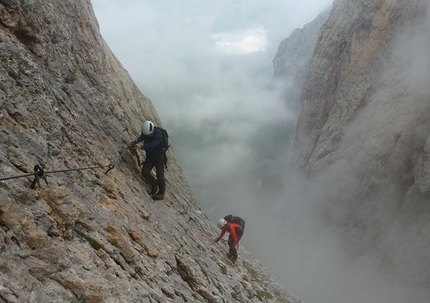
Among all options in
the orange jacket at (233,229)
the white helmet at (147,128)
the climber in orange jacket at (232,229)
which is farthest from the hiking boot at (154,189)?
the orange jacket at (233,229)

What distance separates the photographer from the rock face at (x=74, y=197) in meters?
5.39

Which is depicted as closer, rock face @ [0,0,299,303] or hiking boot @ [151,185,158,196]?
rock face @ [0,0,299,303]

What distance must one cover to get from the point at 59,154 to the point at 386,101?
48667 millimetres

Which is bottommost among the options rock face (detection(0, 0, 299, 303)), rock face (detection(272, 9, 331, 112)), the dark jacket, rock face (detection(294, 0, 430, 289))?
rock face (detection(0, 0, 299, 303))

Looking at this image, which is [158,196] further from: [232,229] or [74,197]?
[74,197]

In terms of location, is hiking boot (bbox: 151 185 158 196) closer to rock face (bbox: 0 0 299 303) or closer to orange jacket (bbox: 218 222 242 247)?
rock face (bbox: 0 0 299 303)

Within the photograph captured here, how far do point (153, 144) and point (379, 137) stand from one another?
139 feet

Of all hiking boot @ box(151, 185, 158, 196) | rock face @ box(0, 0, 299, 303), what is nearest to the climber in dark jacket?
hiking boot @ box(151, 185, 158, 196)

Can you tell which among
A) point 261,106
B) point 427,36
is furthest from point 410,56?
point 261,106

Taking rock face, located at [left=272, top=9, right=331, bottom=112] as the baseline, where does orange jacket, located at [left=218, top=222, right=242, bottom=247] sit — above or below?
below

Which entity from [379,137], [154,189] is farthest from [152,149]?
[379,137]

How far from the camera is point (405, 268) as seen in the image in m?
40.6

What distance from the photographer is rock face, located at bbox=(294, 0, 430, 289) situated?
135 ft

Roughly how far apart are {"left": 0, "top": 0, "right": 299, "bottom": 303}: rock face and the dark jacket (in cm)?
93
